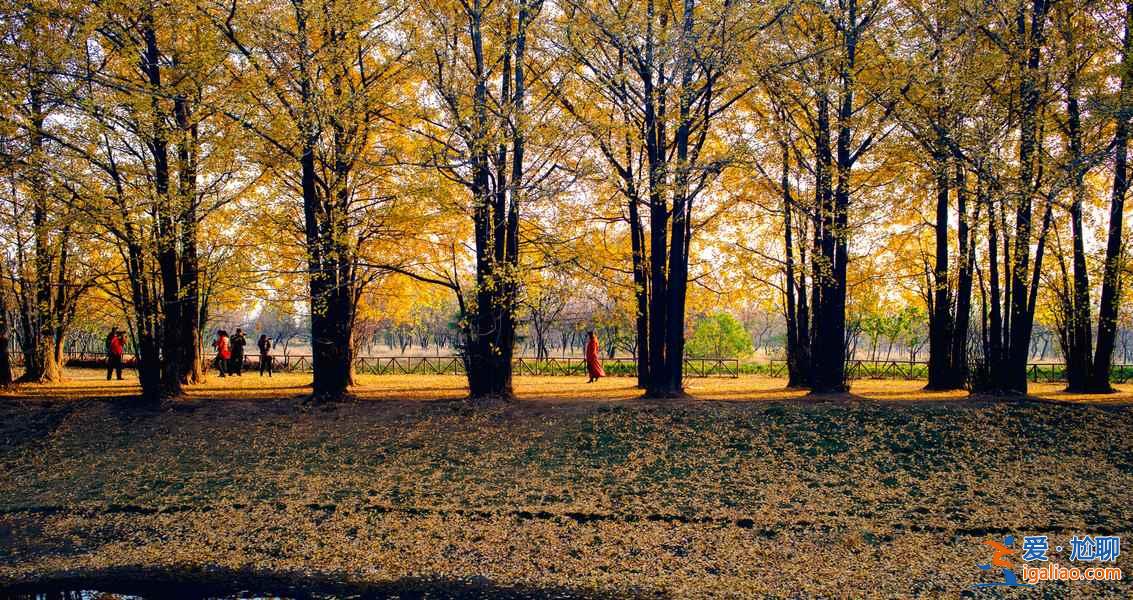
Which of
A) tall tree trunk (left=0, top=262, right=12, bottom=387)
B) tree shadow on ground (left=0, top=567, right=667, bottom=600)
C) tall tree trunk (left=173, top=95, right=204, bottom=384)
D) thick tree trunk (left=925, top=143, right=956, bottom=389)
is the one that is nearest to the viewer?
tree shadow on ground (left=0, top=567, right=667, bottom=600)

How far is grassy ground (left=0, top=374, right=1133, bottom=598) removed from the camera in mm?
6836

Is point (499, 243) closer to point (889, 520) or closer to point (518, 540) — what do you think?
point (518, 540)

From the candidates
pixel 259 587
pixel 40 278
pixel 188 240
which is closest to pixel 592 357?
pixel 188 240

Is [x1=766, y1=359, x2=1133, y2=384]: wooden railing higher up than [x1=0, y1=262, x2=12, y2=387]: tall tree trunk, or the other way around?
[x1=0, y1=262, x2=12, y2=387]: tall tree trunk

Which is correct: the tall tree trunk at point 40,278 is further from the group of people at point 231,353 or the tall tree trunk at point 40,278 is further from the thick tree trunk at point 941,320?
the thick tree trunk at point 941,320

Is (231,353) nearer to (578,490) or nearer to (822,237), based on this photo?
(578,490)

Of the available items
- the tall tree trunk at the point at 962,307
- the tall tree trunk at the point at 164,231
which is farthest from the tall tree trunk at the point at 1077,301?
the tall tree trunk at the point at 164,231

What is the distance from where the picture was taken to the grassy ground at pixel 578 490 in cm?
684

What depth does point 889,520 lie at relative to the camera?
7594 mm

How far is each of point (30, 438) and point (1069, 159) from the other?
17333 millimetres

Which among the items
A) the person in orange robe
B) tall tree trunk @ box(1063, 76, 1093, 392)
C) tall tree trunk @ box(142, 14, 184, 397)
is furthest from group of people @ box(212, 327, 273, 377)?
tall tree trunk @ box(1063, 76, 1093, 392)

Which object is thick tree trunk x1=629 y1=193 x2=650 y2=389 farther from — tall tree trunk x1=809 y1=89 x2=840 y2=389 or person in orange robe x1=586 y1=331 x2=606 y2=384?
tall tree trunk x1=809 y1=89 x2=840 y2=389

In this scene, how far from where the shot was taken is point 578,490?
879 centimetres

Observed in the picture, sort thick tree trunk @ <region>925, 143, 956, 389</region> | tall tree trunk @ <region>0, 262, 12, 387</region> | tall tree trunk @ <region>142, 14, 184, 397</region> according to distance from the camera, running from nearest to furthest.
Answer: tall tree trunk @ <region>142, 14, 184, 397</region>
thick tree trunk @ <region>925, 143, 956, 389</region>
tall tree trunk @ <region>0, 262, 12, 387</region>
